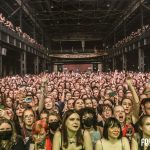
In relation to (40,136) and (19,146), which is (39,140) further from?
(19,146)

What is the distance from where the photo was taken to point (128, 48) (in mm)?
43750

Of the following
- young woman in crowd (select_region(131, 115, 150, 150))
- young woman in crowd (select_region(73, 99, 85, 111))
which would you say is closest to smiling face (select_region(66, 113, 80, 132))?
young woman in crowd (select_region(131, 115, 150, 150))

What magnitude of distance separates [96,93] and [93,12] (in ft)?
127

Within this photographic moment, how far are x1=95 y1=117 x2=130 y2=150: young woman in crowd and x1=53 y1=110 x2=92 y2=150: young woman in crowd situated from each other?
19cm

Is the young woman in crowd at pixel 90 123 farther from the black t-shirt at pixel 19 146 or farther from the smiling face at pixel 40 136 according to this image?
the black t-shirt at pixel 19 146

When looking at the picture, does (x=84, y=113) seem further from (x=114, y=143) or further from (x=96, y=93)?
(x=96, y=93)

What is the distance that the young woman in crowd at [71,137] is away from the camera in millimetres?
5102

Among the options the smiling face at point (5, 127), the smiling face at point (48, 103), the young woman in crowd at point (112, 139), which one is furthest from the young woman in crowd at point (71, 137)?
the smiling face at point (48, 103)

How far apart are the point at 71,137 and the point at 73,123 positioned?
8.7 inches

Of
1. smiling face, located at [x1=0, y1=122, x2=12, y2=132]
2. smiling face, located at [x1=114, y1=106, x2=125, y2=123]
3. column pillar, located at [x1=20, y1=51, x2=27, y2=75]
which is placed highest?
column pillar, located at [x1=20, y1=51, x2=27, y2=75]

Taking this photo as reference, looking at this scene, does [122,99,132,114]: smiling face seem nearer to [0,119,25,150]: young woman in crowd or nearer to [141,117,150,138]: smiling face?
[141,117,150,138]: smiling face

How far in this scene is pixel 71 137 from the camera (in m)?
5.25

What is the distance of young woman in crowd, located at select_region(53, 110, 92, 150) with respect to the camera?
201 inches

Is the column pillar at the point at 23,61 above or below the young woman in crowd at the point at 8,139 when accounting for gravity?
above
